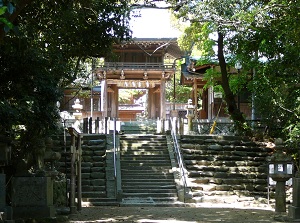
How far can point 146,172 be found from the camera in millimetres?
19609

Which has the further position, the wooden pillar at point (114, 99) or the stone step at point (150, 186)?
the wooden pillar at point (114, 99)

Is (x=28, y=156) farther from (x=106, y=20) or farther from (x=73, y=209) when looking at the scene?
(x=106, y=20)

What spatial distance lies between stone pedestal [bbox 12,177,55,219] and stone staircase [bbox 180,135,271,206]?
6.72 meters

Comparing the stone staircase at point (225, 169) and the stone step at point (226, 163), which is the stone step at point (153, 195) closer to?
the stone staircase at point (225, 169)

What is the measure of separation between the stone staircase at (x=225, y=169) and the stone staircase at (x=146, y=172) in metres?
0.75

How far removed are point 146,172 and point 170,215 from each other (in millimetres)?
6086

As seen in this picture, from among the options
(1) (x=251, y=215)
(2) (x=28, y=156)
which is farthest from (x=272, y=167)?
(2) (x=28, y=156)

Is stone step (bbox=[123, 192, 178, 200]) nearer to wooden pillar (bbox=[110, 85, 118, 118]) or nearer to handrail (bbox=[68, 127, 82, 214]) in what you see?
handrail (bbox=[68, 127, 82, 214])

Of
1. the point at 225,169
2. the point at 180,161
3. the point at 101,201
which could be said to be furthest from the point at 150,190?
the point at 225,169

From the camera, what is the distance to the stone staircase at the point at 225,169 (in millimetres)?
17859

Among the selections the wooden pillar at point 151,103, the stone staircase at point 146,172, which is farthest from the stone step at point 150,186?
the wooden pillar at point 151,103

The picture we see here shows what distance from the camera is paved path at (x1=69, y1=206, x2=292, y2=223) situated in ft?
40.4

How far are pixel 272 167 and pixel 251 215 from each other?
1.45 m

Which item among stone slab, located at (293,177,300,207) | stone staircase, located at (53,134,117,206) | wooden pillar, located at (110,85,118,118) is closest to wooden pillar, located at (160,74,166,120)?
wooden pillar, located at (110,85,118,118)
